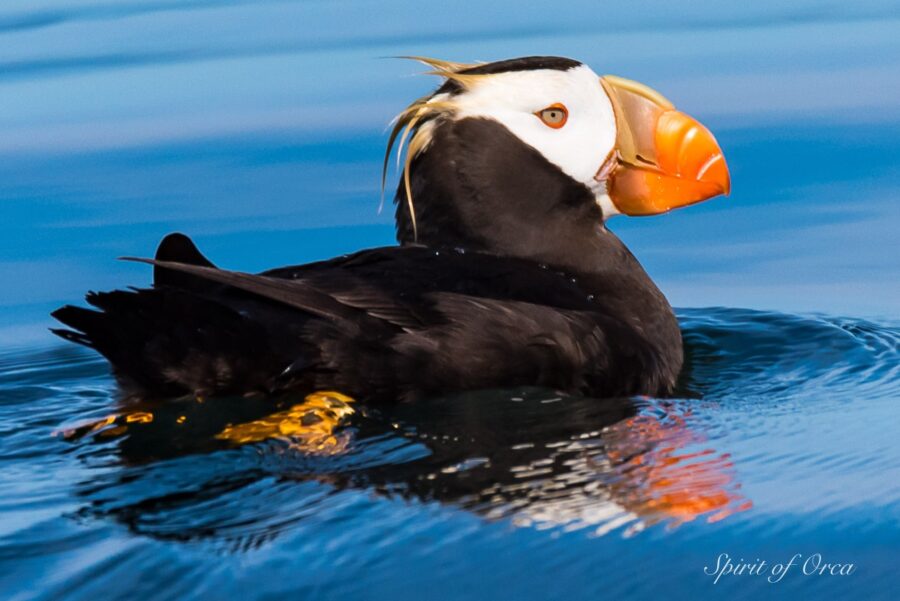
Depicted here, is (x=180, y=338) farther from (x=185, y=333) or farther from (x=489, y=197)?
(x=489, y=197)

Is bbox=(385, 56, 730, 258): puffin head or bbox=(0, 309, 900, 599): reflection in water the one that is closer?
bbox=(0, 309, 900, 599): reflection in water

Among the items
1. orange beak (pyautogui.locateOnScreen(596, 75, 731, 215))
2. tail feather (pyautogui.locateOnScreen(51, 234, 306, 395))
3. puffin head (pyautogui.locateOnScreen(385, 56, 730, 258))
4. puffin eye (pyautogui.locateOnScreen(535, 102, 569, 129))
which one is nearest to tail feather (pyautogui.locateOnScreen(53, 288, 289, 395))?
tail feather (pyautogui.locateOnScreen(51, 234, 306, 395))

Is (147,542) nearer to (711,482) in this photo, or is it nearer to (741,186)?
(711,482)

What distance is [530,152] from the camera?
476cm

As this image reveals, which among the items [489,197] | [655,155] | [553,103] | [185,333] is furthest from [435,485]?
[655,155]

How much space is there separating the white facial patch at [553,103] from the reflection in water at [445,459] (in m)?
0.82

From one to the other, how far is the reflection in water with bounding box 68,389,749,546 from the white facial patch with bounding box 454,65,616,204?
0.82m

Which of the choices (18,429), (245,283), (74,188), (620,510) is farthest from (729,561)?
(74,188)

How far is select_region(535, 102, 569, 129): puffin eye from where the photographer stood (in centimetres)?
474

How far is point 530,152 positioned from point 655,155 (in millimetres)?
387

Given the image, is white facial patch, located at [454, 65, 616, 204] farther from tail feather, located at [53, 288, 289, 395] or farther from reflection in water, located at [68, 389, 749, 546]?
tail feather, located at [53, 288, 289, 395]

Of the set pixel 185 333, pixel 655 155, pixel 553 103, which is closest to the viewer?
pixel 185 333

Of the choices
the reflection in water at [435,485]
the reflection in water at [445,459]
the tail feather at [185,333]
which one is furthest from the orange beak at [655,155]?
the tail feather at [185,333]

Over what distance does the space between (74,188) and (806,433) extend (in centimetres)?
399
